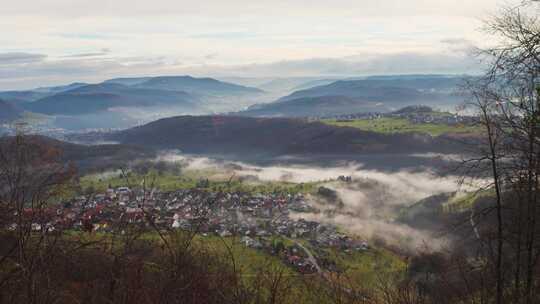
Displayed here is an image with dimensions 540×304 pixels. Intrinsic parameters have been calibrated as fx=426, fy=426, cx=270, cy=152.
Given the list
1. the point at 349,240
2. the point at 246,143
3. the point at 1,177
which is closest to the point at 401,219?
the point at 349,240

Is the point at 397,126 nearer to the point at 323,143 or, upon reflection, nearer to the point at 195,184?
the point at 323,143

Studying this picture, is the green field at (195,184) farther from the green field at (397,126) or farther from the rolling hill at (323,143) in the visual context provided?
the green field at (397,126)

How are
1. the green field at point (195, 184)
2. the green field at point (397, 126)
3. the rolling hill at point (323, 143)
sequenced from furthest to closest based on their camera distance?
1. the green field at point (397, 126)
2. the rolling hill at point (323, 143)
3. the green field at point (195, 184)

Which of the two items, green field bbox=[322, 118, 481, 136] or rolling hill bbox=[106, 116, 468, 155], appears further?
green field bbox=[322, 118, 481, 136]

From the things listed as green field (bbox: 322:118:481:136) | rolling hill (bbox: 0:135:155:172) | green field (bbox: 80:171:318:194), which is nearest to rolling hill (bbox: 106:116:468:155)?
green field (bbox: 322:118:481:136)

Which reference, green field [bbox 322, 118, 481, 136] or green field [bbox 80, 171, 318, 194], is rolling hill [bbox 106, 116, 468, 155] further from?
green field [bbox 80, 171, 318, 194]

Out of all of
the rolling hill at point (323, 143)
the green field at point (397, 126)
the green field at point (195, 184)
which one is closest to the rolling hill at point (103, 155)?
the green field at point (195, 184)

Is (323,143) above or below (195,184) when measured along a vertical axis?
above

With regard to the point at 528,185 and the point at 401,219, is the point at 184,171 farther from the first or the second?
the point at 528,185

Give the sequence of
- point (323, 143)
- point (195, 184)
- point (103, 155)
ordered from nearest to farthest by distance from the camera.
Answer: point (195, 184)
point (103, 155)
point (323, 143)

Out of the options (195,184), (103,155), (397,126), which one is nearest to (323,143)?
(397,126)

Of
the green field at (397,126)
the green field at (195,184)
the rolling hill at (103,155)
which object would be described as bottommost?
the green field at (195,184)

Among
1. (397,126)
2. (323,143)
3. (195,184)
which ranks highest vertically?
(397,126)
